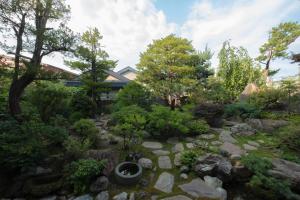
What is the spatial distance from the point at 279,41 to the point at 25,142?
688 inches

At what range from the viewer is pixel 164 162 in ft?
11.1

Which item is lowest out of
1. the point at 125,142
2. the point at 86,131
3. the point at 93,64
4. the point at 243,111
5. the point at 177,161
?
the point at 177,161

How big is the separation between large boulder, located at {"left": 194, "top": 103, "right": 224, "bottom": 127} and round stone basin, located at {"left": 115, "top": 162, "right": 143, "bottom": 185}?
343 centimetres

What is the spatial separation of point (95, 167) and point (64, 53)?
10.6 feet

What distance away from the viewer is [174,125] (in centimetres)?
438

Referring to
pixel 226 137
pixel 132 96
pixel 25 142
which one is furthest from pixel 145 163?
pixel 132 96

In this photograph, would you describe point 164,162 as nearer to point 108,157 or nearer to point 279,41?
point 108,157

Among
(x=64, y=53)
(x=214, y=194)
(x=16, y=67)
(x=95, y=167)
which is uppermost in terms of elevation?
(x=64, y=53)

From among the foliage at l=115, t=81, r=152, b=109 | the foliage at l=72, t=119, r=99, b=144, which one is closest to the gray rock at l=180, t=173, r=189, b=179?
the foliage at l=72, t=119, r=99, b=144

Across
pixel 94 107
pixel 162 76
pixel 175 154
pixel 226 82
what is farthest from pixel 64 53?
pixel 226 82

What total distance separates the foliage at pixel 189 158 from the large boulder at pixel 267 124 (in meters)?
3.62

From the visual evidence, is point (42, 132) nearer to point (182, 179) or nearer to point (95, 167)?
point (95, 167)

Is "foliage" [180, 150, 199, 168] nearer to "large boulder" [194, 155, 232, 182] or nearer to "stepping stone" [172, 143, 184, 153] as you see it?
"large boulder" [194, 155, 232, 182]

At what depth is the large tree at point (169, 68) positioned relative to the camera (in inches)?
323
